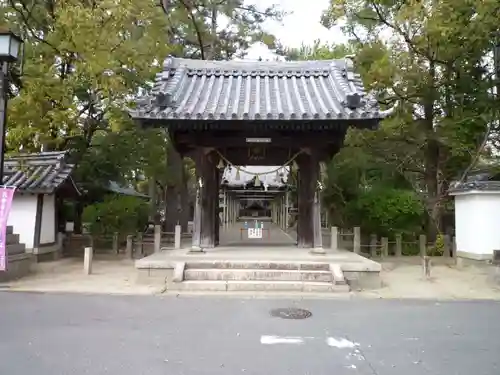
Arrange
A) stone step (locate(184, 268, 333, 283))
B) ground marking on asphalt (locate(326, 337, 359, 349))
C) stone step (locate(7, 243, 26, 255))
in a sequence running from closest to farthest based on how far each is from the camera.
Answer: ground marking on asphalt (locate(326, 337, 359, 349)) < stone step (locate(184, 268, 333, 283)) < stone step (locate(7, 243, 26, 255))

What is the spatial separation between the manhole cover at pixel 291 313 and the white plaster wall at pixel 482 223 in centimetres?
795

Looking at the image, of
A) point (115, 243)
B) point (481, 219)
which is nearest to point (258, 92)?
point (481, 219)

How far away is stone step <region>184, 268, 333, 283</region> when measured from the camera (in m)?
10.3

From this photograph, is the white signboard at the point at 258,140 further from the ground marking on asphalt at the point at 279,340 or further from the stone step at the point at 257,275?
the ground marking on asphalt at the point at 279,340

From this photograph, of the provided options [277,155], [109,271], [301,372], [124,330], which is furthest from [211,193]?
[301,372]

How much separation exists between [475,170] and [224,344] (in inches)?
541

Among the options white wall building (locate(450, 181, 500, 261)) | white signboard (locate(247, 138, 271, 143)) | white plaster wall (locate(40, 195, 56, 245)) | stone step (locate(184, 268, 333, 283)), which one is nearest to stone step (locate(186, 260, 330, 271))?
stone step (locate(184, 268, 333, 283))

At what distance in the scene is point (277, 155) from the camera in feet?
44.5

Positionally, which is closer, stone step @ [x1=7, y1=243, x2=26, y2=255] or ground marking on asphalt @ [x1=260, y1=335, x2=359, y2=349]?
ground marking on asphalt @ [x1=260, y1=335, x2=359, y2=349]

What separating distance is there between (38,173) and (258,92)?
787cm

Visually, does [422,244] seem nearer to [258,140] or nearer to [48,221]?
[258,140]

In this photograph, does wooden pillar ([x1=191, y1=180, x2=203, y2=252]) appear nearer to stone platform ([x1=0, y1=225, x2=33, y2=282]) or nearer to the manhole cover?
stone platform ([x1=0, y1=225, x2=33, y2=282])

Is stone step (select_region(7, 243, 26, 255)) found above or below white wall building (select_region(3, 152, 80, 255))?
below

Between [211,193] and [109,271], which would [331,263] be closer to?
[211,193]
